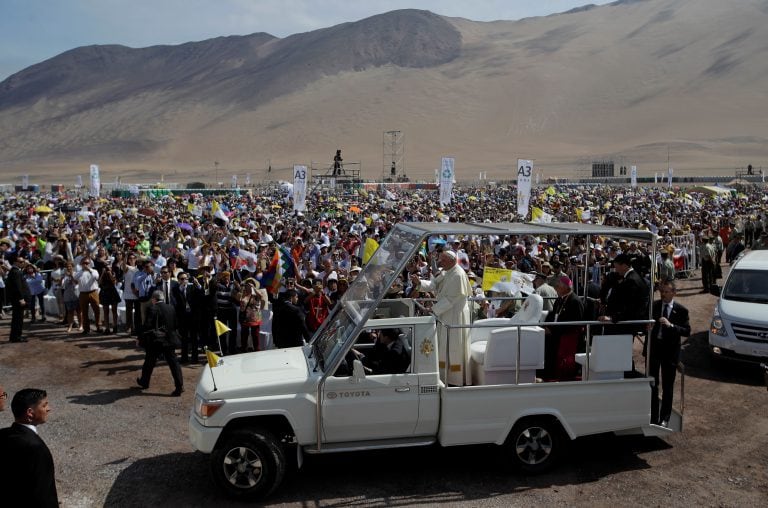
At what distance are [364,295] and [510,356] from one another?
163 centimetres

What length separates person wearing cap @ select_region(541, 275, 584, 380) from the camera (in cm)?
718

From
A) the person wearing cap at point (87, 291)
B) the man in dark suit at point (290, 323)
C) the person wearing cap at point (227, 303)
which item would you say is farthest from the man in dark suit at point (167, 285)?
the person wearing cap at point (87, 291)

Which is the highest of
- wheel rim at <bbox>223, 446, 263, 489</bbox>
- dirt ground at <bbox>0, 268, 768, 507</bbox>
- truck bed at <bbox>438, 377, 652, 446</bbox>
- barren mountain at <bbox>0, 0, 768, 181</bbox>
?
barren mountain at <bbox>0, 0, 768, 181</bbox>

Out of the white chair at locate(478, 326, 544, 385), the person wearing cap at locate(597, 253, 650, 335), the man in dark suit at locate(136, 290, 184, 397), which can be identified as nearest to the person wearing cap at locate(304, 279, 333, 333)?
the man in dark suit at locate(136, 290, 184, 397)

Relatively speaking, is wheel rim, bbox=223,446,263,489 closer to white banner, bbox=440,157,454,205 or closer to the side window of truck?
the side window of truck

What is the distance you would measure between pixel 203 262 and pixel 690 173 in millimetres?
100658

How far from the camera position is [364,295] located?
707 centimetres

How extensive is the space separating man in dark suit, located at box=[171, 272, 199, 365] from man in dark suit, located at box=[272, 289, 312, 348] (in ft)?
5.89

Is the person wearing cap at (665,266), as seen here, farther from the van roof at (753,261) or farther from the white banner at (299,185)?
the white banner at (299,185)

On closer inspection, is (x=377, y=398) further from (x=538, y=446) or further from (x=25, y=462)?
(x=25, y=462)

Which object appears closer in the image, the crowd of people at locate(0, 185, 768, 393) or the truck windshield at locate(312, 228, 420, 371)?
the truck windshield at locate(312, 228, 420, 371)

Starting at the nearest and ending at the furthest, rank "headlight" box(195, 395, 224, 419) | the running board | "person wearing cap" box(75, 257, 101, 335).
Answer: "headlight" box(195, 395, 224, 419)
the running board
"person wearing cap" box(75, 257, 101, 335)

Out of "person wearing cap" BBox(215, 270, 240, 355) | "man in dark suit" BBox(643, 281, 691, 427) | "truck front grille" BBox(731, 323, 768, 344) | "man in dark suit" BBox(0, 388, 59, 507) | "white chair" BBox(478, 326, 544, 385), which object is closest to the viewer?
"man in dark suit" BBox(0, 388, 59, 507)

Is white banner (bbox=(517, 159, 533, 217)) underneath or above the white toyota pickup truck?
above
